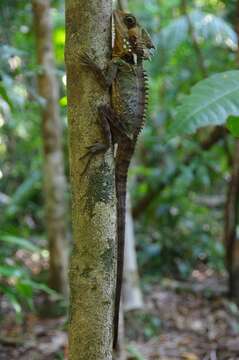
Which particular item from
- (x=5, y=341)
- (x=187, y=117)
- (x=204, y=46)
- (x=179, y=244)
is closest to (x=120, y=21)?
(x=187, y=117)

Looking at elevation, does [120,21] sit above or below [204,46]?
below

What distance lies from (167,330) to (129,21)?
3478mm

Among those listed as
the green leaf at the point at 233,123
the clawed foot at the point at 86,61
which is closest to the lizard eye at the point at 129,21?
Answer: the clawed foot at the point at 86,61

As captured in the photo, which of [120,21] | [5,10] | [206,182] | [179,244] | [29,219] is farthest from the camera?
[29,219]

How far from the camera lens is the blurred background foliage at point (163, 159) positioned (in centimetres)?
546

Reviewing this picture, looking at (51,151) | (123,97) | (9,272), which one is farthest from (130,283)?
(123,97)

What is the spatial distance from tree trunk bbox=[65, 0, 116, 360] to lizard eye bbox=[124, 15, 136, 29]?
0.45 metres

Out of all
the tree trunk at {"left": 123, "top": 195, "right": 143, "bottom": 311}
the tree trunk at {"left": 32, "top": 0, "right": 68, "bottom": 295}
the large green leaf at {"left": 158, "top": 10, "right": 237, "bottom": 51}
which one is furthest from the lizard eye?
the large green leaf at {"left": 158, "top": 10, "right": 237, "bottom": 51}

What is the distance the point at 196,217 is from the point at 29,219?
2.84m

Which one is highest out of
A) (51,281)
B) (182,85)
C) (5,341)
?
(182,85)

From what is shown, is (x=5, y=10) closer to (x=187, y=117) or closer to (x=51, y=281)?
(x=51, y=281)

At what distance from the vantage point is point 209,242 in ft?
22.6

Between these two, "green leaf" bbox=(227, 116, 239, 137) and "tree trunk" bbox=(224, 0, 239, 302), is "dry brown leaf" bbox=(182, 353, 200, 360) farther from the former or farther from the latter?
"green leaf" bbox=(227, 116, 239, 137)

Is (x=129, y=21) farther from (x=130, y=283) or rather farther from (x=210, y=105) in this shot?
(x=130, y=283)
